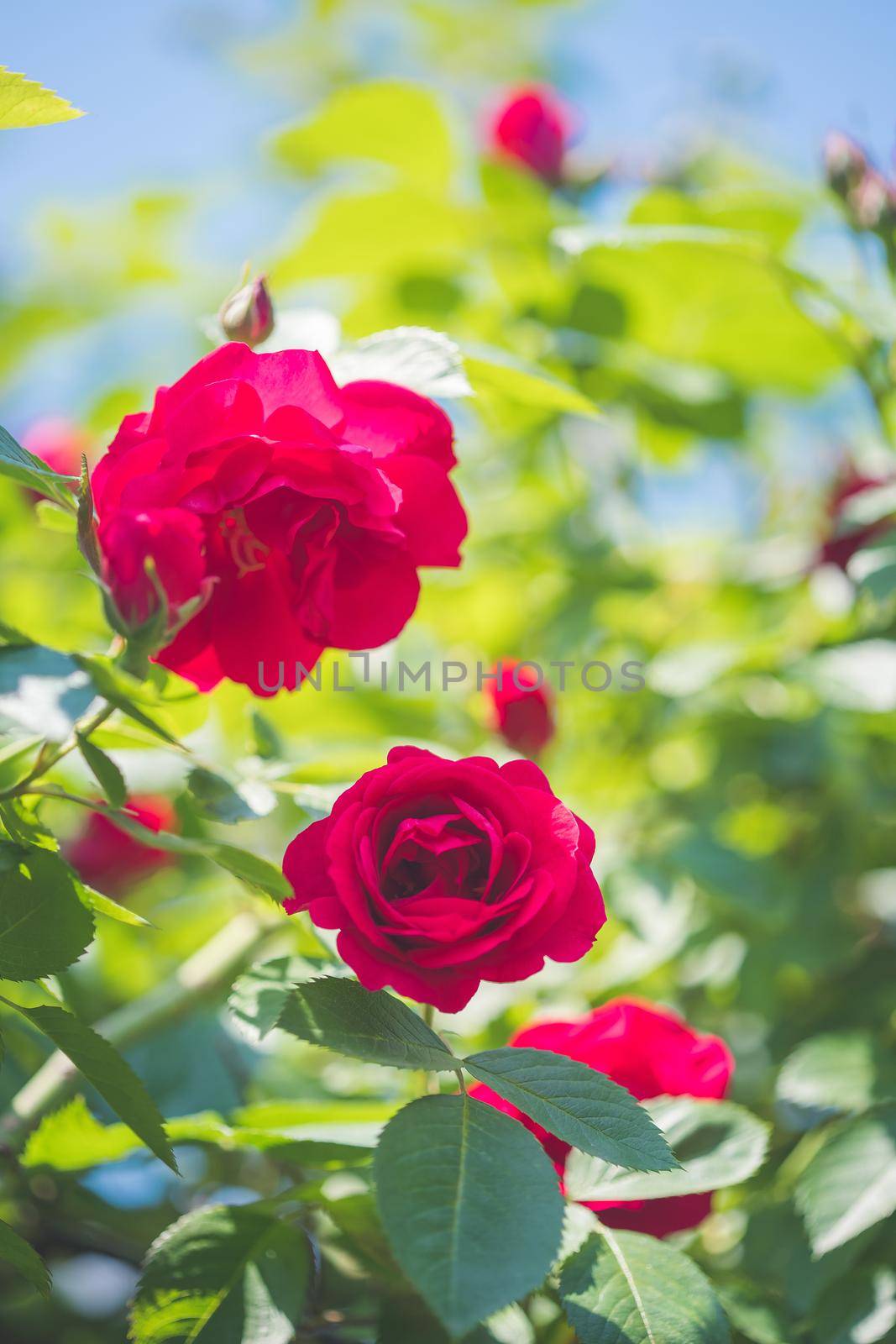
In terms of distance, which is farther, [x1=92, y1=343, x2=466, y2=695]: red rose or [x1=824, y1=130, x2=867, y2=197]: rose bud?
[x1=824, y1=130, x2=867, y2=197]: rose bud

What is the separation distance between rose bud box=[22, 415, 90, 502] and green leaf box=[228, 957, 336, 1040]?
1022 mm

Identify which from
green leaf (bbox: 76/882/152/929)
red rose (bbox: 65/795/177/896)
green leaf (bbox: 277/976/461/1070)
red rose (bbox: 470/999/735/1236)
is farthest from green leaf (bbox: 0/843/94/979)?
red rose (bbox: 65/795/177/896)

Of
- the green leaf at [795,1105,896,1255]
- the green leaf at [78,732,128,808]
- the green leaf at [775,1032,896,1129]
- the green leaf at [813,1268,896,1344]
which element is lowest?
the green leaf at [813,1268,896,1344]

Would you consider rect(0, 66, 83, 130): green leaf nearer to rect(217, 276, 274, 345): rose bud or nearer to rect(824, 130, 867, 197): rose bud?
rect(217, 276, 274, 345): rose bud

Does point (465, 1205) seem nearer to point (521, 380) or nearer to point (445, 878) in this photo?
point (445, 878)

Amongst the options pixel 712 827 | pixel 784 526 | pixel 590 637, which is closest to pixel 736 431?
pixel 784 526

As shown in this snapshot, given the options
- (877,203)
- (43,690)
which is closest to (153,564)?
(43,690)

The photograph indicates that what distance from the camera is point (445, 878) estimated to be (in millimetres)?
534

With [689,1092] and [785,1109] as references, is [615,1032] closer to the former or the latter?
[689,1092]

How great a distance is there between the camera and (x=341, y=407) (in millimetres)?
542

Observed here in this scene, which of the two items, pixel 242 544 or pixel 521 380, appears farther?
pixel 521 380

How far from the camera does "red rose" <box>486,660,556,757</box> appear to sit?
3.32 ft

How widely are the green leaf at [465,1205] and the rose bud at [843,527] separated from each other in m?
0.68

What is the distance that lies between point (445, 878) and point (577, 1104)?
0.40 feet
